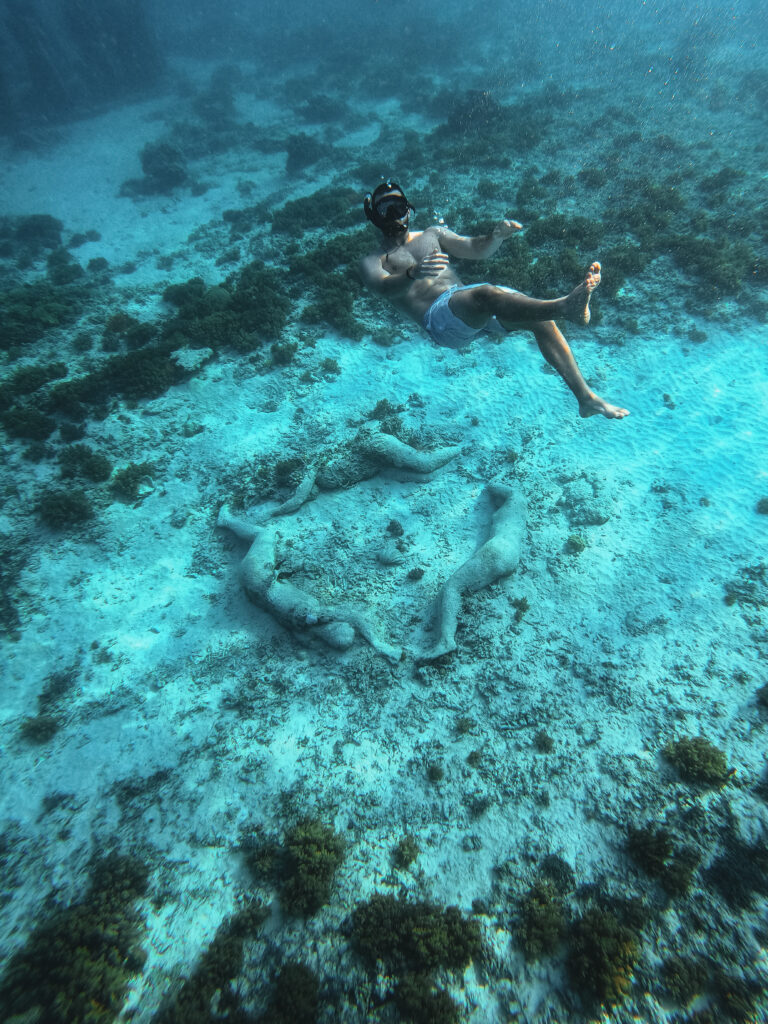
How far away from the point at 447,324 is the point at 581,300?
193cm

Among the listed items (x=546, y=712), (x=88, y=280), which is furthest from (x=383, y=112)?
(x=546, y=712)

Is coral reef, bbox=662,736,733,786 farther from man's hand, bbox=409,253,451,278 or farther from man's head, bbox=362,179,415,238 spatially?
man's head, bbox=362,179,415,238

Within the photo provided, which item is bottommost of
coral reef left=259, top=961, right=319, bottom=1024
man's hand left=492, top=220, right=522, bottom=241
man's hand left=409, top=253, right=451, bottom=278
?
coral reef left=259, top=961, right=319, bottom=1024

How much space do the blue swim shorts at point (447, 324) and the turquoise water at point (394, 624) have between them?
346 cm

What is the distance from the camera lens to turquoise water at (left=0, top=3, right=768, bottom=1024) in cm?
503

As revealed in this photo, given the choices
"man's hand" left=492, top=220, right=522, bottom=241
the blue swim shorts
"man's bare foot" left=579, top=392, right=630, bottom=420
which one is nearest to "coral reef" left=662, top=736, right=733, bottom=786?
"man's bare foot" left=579, top=392, right=630, bottom=420

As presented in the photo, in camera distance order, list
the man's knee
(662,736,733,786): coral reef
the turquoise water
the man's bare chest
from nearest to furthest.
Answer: the turquoise water < the man's knee < (662,736,733,786): coral reef < the man's bare chest

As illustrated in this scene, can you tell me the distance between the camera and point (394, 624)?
25.7 feet

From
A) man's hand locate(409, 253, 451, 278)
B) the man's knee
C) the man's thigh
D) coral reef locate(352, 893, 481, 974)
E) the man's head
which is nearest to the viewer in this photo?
coral reef locate(352, 893, 481, 974)

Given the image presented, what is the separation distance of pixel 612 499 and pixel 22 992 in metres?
11.5

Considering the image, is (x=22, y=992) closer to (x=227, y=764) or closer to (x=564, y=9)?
(x=227, y=764)

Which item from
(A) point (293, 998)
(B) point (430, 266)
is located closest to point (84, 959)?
(A) point (293, 998)

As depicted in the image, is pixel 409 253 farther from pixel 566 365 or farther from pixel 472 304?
pixel 566 365

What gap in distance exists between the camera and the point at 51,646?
802 cm
